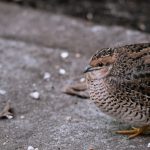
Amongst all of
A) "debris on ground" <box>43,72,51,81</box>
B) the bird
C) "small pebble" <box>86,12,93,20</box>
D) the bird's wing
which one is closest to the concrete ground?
"debris on ground" <box>43,72,51,81</box>

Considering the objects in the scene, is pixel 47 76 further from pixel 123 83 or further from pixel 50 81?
pixel 123 83

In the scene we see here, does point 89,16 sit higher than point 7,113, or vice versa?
point 89,16

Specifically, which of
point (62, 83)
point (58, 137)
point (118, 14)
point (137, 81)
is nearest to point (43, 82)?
point (62, 83)

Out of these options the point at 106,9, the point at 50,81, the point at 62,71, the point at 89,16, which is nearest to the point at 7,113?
the point at 50,81

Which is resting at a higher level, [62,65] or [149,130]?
[62,65]

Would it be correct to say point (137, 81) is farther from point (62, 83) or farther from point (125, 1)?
point (125, 1)

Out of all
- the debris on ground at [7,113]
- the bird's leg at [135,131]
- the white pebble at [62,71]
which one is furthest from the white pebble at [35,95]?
the bird's leg at [135,131]

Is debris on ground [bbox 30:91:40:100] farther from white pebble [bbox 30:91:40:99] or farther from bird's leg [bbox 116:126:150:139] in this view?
bird's leg [bbox 116:126:150:139]
